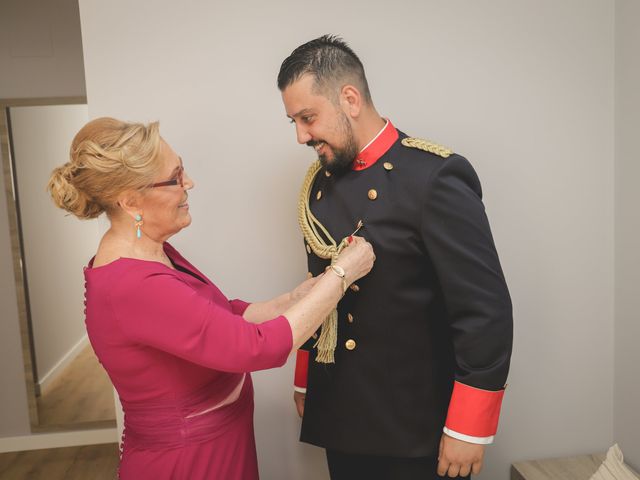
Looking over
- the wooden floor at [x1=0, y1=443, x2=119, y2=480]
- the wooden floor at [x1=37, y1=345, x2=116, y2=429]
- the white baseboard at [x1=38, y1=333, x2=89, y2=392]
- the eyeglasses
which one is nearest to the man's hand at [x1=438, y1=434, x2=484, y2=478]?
the eyeglasses

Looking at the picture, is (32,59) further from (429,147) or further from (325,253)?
(429,147)

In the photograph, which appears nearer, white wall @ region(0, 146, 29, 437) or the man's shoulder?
the man's shoulder

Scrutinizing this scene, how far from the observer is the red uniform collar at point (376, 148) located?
1.39m

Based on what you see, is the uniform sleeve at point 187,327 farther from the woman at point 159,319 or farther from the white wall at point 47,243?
the white wall at point 47,243

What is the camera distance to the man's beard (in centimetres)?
135

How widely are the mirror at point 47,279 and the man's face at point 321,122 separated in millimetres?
2417

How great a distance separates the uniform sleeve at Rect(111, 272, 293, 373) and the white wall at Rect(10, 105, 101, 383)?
2948mm

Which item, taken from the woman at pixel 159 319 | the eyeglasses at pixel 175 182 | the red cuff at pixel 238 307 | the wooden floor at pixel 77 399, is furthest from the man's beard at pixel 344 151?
the wooden floor at pixel 77 399

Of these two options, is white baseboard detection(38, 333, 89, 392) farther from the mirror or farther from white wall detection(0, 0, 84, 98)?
white wall detection(0, 0, 84, 98)

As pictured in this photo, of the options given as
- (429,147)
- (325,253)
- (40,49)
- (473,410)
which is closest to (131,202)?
(325,253)

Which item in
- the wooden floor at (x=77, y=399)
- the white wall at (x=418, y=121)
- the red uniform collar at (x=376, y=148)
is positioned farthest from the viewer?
the wooden floor at (x=77, y=399)

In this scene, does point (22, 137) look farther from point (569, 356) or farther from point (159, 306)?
point (569, 356)

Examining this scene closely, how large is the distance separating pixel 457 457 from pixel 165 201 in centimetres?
93

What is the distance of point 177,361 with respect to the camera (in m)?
1.30
